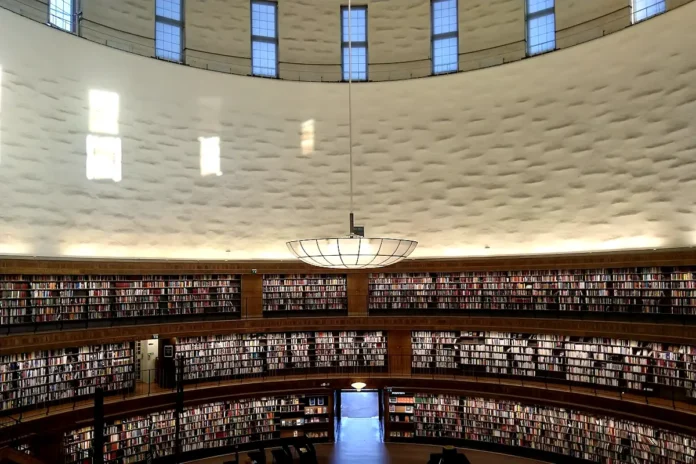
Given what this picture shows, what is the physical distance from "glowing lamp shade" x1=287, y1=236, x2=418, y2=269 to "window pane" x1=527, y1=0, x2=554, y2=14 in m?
8.30

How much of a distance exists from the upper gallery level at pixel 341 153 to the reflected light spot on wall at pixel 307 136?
0.11 feet

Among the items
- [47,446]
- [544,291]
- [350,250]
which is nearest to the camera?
[350,250]

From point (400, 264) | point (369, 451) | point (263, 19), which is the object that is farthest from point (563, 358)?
point (263, 19)

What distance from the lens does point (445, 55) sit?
12828mm

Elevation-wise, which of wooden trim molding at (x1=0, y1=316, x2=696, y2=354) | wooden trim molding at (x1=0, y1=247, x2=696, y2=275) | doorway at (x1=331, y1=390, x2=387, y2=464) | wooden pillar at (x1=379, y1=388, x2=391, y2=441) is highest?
wooden trim molding at (x1=0, y1=247, x2=696, y2=275)

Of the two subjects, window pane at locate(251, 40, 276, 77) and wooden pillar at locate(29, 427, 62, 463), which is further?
window pane at locate(251, 40, 276, 77)

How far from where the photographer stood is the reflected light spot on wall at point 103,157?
1053cm

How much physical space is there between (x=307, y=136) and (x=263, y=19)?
307cm

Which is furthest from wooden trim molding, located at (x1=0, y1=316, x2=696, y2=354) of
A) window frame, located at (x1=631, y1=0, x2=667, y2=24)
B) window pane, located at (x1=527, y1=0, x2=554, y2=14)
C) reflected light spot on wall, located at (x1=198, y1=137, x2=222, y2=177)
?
window pane, located at (x1=527, y1=0, x2=554, y2=14)

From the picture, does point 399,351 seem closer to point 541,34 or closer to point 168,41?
point 541,34

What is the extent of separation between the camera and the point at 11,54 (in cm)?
938

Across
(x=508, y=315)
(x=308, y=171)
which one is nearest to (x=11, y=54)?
(x=308, y=171)

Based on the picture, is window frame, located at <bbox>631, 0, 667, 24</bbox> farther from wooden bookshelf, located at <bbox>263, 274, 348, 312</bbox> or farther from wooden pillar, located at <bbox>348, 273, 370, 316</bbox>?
wooden bookshelf, located at <bbox>263, 274, 348, 312</bbox>

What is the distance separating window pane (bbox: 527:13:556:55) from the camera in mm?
11688
